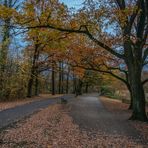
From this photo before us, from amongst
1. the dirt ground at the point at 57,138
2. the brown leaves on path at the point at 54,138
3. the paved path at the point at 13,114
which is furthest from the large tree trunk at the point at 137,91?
the brown leaves on path at the point at 54,138

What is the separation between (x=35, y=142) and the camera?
430 inches

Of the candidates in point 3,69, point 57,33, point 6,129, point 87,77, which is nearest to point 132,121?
point 57,33

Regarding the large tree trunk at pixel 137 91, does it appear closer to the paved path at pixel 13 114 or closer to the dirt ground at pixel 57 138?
the dirt ground at pixel 57 138

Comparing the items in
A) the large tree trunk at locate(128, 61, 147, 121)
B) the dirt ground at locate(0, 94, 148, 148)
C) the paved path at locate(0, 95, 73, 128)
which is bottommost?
the dirt ground at locate(0, 94, 148, 148)

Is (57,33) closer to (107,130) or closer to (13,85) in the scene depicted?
(107,130)

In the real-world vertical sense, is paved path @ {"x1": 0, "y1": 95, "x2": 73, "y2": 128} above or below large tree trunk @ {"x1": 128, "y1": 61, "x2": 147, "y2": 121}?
below

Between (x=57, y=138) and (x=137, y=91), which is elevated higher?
(x=137, y=91)

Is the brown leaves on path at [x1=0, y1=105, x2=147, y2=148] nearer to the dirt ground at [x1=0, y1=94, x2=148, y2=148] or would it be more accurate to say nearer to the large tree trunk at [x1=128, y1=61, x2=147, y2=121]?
the dirt ground at [x1=0, y1=94, x2=148, y2=148]

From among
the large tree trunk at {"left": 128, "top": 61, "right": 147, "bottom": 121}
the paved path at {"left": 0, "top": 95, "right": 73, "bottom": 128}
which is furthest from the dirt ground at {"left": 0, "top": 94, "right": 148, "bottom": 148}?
the large tree trunk at {"left": 128, "top": 61, "right": 147, "bottom": 121}

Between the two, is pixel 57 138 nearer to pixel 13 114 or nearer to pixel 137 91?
pixel 13 114

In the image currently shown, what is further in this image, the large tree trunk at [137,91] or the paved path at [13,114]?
the large tree trunk at [137,91]

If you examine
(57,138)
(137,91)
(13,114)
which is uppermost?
(137,91)

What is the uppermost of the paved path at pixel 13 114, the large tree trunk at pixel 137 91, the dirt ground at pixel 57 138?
the large tree trunk at pixel 137 91

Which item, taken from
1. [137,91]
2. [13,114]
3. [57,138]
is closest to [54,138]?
[57,138]
